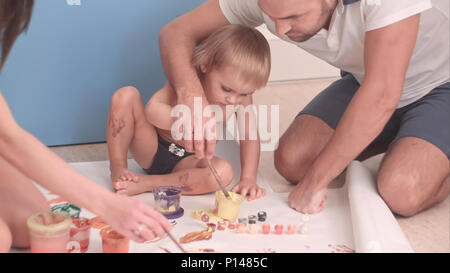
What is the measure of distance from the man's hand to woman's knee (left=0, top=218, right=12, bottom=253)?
777 mm

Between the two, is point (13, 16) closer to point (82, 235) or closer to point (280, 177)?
point (82, 235)

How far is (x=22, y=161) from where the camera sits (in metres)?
1.06

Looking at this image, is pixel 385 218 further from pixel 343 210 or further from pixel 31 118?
pixel 31 118

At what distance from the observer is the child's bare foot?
5.49 ft

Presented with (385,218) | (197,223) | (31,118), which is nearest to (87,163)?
(31,118)

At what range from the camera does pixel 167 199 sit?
5.02 ft

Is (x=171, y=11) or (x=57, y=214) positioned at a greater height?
(x=171, y=11)

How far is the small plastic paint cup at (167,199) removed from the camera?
153cm

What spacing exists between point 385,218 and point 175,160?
0.68m

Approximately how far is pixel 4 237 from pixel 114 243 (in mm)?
240

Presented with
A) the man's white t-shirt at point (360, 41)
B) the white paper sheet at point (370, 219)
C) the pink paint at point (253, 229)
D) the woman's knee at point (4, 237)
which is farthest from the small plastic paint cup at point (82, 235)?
the man's white t-shirt at point (360, 41)

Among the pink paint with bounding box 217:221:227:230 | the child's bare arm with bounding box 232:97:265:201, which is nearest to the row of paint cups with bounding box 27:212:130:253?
the pink paint with bounding box 217:221:227:230

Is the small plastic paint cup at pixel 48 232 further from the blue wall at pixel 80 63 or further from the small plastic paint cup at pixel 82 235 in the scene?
the blue wall at pixel 80 63

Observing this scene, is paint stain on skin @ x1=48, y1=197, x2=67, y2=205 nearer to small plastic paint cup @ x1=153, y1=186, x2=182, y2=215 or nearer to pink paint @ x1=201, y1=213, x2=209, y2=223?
small plastic paint cup @ x1=153, y1=186, x2=182, y2=215
